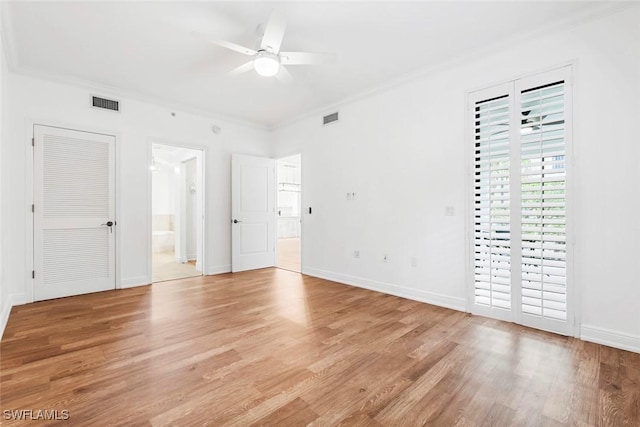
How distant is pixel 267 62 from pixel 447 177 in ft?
Answer: 7.71

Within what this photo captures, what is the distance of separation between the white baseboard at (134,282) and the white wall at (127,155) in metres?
0.01

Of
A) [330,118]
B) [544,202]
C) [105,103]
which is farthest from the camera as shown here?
[330,118]

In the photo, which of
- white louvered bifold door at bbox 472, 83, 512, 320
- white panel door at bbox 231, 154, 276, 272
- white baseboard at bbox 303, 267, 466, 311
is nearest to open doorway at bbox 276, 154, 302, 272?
white panel door at bbox 231, 154, 276, 272

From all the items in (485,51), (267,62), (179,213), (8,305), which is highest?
(485,51)

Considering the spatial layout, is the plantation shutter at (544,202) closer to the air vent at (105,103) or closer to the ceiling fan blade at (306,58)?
the ceiling fan blade at (306,58)

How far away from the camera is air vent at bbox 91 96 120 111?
4.16 meters

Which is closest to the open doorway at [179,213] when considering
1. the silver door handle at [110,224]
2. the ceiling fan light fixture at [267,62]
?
the silver door handle at [110,224]

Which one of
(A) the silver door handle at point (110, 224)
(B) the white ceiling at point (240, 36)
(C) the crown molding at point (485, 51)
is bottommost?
(A) the silver door handle at point (110, 224)

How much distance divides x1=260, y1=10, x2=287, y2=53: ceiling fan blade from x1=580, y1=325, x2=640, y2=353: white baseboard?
145 inches

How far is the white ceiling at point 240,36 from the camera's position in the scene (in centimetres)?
258

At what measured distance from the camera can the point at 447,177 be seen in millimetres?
3518
